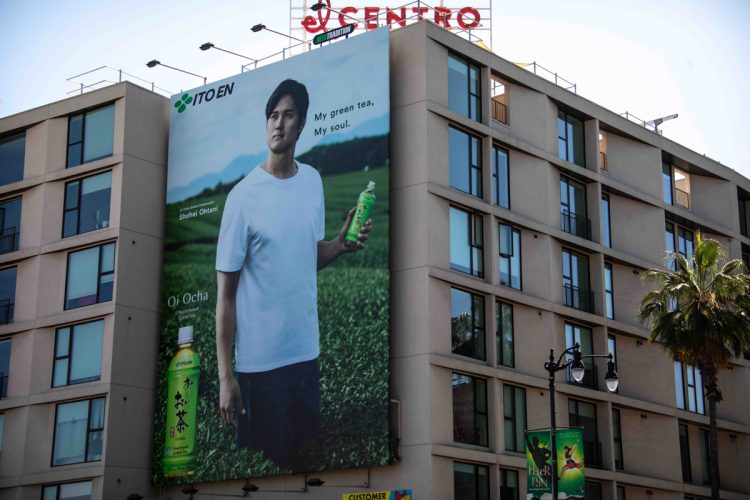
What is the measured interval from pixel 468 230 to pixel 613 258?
452 inches

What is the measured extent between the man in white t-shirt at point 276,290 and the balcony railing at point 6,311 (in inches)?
459

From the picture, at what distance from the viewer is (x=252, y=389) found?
52.8m

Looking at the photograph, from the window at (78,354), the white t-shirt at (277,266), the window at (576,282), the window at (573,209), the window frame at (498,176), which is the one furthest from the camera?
the window at (573,209)

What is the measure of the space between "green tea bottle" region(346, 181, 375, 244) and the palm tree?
13950 millimetres

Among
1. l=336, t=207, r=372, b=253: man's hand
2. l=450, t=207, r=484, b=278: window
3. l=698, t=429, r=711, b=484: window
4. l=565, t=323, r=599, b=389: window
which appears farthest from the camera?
l=698, t=429, r=711, b=484: window

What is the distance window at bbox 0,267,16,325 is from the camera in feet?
198

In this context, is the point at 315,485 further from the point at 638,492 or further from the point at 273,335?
the point at 638,492

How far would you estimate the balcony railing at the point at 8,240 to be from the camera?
201ft

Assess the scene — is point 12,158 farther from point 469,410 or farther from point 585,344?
point 585,344

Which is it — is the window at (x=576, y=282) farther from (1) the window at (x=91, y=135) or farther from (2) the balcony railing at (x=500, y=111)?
(1) the window at (x=91, y=135)

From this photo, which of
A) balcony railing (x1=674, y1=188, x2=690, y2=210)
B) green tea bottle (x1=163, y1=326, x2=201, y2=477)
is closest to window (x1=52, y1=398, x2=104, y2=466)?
green tea bottle (x1=163, y1=326, x2=201, y2=477)

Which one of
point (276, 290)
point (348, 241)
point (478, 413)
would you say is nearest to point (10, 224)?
point (276, 290)

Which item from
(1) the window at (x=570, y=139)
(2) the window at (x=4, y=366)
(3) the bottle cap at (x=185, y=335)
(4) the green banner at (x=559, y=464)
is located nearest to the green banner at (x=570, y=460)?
(4) the green banner at (x=559, y=464)

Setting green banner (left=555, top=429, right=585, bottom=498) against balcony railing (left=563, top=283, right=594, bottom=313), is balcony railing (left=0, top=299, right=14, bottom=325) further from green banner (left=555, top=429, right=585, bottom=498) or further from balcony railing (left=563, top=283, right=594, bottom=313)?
green banner (left=555, top=429, right=585, bottom=498)
